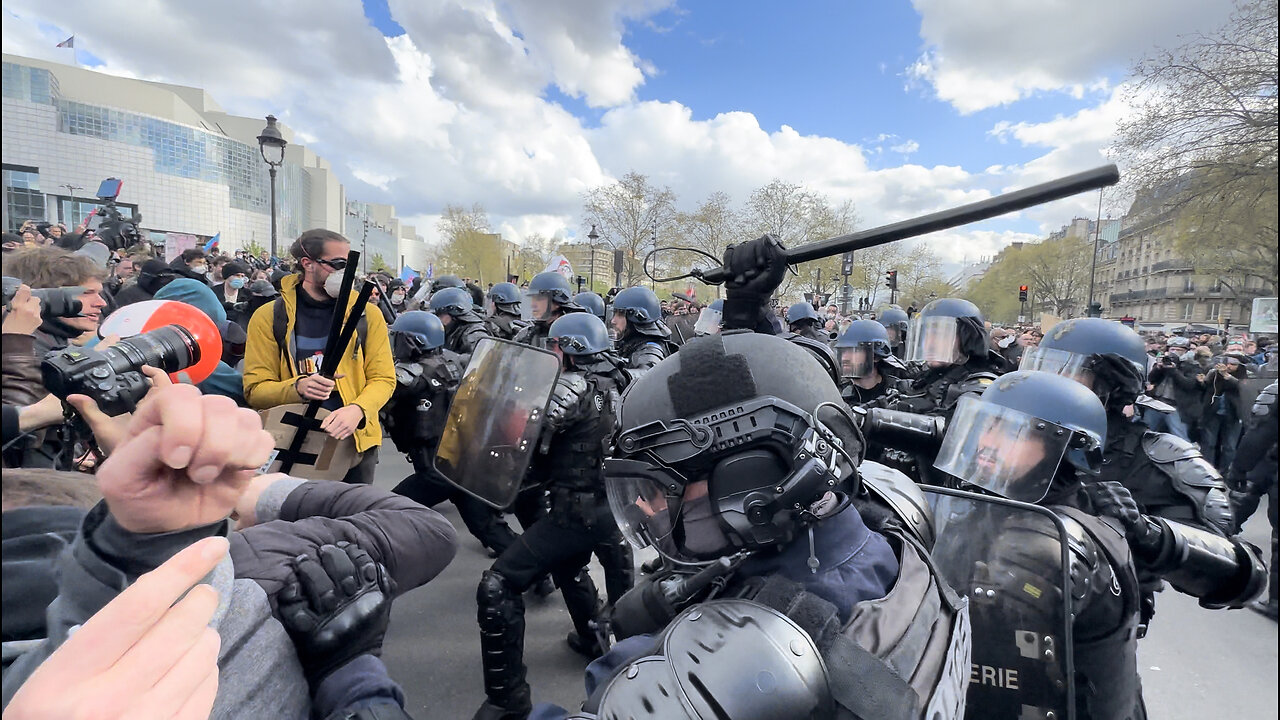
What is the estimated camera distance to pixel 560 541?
2869 mm

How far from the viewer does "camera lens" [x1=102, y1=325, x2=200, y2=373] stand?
1476 millimetres

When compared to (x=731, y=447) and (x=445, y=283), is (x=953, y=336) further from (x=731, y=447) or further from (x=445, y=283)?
(x=445, y=283)

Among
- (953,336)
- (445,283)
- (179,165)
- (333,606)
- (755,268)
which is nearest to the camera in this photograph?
(333,606)

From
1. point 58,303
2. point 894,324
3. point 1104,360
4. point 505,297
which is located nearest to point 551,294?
point 505,297

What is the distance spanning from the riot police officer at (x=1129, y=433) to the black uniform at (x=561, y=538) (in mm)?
2141

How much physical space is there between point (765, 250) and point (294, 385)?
2.32 m

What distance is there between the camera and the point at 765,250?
2469 millimetres

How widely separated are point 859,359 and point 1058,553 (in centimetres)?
362

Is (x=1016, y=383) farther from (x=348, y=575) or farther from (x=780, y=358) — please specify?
(x=348, y=575)

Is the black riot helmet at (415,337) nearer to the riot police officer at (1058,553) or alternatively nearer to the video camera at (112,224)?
the riot police officer at (1058,553)

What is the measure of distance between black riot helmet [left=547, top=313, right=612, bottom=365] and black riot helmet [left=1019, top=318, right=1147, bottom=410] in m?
2.23

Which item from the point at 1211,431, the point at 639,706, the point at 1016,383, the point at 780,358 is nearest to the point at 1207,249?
the point at 1211,431

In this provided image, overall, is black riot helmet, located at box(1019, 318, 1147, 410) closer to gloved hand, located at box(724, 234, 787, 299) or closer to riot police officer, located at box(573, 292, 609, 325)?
gloved hand, located at box(724, 234, 787, 299)

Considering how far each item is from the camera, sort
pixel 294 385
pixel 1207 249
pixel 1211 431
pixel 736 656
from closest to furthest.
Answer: pixel 736 656 → pixel 294 385 → pixel 1211 431 → pixel 1207 249
